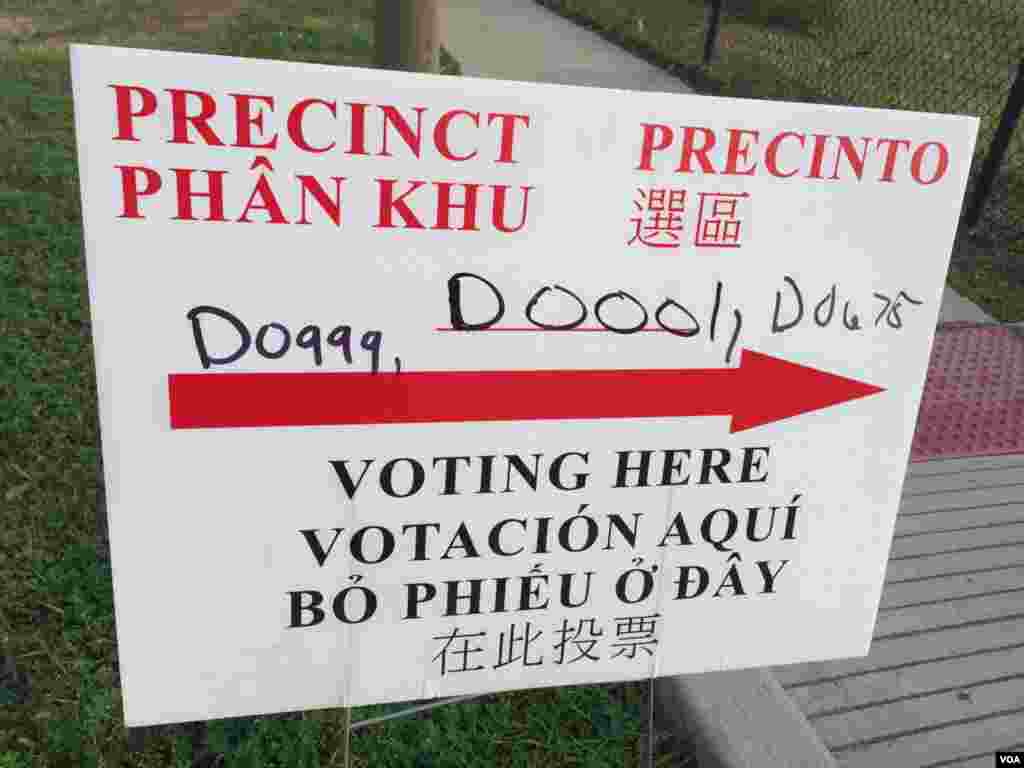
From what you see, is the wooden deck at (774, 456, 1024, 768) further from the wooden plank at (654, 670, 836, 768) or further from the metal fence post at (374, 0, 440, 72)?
the metal fence post at (374, 0, 440, 72)

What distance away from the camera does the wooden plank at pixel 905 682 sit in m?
2.63

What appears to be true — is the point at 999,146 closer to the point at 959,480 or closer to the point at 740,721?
the point at 959,480

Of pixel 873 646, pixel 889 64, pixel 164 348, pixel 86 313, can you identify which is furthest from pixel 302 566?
pixel 889 64

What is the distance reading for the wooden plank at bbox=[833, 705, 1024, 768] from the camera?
2.47 metres

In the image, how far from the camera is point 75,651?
262 cm

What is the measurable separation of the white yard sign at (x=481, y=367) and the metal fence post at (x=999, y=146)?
4477mm

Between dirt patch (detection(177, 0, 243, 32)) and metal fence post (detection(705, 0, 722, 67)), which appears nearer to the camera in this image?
metal fence post (detection(705, 0, 722, 67))

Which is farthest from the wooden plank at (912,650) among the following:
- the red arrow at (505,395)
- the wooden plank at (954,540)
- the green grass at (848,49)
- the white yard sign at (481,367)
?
the green grass at (848,49)

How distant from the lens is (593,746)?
250cm

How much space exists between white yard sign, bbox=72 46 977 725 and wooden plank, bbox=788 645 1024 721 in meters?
0.73

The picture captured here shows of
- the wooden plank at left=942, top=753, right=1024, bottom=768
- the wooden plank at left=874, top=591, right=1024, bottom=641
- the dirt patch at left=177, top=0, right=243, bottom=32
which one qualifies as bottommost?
the wooden plank at left=942, top=753, right=1024, bottom=768

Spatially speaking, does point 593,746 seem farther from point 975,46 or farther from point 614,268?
point 975,46

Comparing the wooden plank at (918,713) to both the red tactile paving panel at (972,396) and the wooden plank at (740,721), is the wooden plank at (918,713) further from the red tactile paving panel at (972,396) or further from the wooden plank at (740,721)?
the red tactile paving panel at (972,396)

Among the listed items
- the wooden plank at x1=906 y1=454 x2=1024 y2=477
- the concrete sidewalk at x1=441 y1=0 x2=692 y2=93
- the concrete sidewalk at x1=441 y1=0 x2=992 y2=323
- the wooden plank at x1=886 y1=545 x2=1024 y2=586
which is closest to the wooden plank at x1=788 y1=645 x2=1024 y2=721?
the wooden plank at x1=886 y1=545 x2=1024 y2=586
